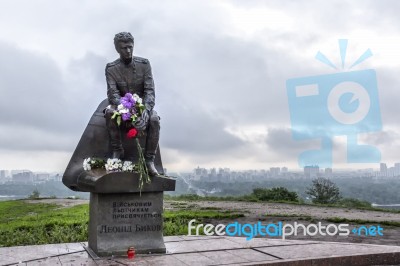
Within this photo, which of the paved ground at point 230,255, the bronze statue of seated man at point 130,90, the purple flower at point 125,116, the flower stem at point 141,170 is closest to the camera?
the paved ground at point 230,255

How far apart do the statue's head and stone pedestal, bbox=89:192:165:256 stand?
6.60 ft

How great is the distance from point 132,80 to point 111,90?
14.4 inches

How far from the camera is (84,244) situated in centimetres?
743

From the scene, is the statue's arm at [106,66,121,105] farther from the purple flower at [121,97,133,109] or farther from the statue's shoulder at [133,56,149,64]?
the statue's shoulder at [133,56,149,64]

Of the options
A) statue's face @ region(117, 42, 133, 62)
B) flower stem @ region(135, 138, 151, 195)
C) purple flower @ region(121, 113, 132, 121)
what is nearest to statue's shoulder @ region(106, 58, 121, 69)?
statue's face @ region(117, 42, 133, 62)

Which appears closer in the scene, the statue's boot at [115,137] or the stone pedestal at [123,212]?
the stone pedestal at [123,212]

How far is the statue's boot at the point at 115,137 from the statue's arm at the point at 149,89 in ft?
1.95

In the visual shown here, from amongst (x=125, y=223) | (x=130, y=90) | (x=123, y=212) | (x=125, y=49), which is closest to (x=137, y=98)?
(x=130, y=90)

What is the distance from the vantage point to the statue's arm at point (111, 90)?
6648 millimetres

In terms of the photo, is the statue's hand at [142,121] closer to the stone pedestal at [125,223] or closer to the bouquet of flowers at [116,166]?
the bouquet of flowers at [116,166]

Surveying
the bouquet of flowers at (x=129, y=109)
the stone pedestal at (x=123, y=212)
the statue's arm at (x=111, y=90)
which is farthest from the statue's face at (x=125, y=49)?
the stone pedestal at (x=123, y=212)

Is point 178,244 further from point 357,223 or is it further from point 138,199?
point 357,223

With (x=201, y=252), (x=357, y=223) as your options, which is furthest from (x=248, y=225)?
(x=201, y=252)

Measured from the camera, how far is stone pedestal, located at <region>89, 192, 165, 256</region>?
6422mm
